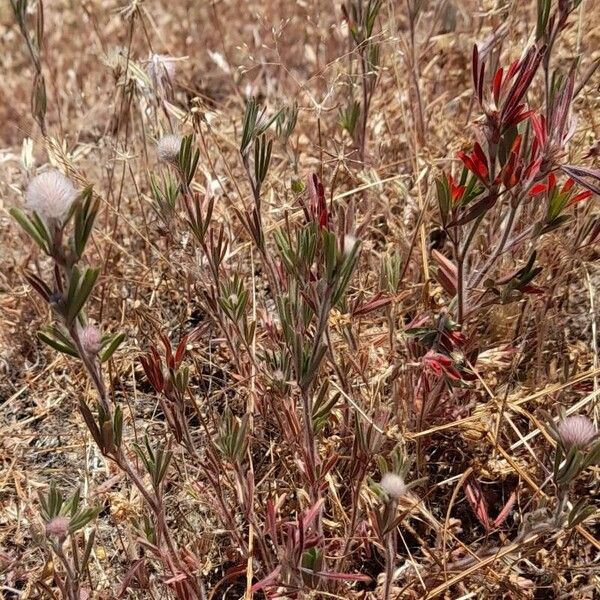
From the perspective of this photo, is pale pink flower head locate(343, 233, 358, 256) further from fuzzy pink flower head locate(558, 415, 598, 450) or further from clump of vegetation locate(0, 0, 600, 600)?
fuzzy pink flower head locate(558, 415, 598, 450)

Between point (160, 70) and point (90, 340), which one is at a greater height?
point (160, 70)

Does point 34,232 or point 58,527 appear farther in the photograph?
point 58,527

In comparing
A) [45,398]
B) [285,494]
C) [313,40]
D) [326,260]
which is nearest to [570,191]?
[326,260]

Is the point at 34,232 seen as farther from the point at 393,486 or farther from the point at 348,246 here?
the point at 393,486

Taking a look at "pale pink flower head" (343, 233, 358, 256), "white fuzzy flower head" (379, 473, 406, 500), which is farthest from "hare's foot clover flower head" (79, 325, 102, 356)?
"white fuzzy flower head" (379, 473, 406, 500)

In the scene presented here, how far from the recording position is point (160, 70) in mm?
2045

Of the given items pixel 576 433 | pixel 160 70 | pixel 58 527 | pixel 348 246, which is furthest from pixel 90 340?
pixel 160 70

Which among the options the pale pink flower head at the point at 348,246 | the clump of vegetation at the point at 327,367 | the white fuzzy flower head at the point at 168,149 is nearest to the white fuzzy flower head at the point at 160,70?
the clump of vegetation at the point at 327,367

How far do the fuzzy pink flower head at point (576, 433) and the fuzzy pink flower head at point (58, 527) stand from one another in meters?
0.82

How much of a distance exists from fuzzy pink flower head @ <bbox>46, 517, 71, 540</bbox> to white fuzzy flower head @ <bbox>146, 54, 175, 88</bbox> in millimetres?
1149

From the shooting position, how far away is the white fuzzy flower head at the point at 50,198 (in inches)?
40.4

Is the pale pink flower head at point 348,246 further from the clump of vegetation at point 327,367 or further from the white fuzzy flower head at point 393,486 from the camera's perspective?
the white fuzzy flower head at point 393,486

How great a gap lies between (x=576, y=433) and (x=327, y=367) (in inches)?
30.0

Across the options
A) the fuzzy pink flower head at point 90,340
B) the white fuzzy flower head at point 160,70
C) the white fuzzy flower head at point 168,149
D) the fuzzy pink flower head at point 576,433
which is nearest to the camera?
the fuzzy pink flower head at point 90,340
